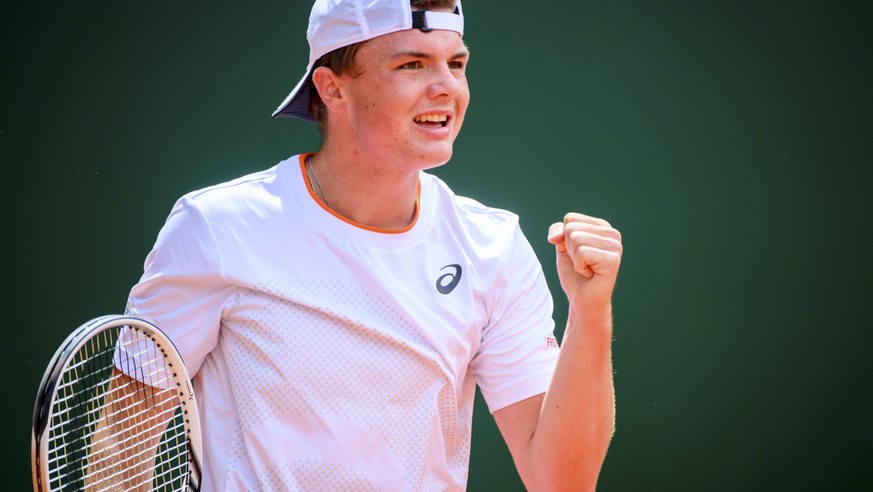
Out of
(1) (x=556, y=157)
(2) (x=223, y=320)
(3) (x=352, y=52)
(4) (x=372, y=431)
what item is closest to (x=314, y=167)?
(3) (x=352, y=52)

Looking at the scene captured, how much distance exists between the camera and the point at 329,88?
2.62 m

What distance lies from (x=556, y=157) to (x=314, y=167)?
148cm

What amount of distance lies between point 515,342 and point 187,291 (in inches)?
29.8

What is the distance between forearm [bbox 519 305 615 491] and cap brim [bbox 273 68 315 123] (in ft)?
2.88

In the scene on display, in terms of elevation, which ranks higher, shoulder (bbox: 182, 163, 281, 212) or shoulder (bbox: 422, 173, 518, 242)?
shoulder (bbox: 182, 163, 281, 212)

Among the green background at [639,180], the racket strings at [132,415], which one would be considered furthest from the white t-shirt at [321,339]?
the green background at [639,180]

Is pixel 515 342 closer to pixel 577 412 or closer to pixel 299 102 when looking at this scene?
pixel 577 412

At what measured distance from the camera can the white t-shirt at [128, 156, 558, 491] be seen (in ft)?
7.77

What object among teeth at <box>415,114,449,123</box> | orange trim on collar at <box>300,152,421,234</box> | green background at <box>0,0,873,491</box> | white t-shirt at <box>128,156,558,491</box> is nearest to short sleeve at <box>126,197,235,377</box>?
white t-shirt at <box>128,156,558,491</box>

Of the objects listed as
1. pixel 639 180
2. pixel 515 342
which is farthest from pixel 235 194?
pixel 639 180

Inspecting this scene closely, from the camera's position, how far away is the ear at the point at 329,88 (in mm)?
2600

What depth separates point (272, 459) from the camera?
234 centimetres

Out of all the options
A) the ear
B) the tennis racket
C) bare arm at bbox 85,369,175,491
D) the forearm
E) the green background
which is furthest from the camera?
the green background

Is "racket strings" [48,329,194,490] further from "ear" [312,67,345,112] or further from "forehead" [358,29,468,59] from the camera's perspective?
"forehead" [358,29,468,59]
